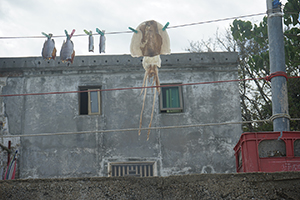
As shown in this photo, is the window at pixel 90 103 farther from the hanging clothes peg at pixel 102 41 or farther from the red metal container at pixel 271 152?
the red metal container at pixel 271 152

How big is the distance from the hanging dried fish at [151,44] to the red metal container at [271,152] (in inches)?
157

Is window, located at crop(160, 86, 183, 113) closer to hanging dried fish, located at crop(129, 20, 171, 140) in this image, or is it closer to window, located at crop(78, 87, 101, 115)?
→ window, located at crop(78, 87, 101, 115)

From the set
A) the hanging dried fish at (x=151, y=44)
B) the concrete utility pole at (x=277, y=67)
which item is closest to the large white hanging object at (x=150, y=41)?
the hanging dried fish at (x=151, y=44)

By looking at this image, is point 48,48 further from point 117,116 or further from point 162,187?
point 162,187

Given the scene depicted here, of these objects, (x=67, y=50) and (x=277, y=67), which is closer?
(x=277, y=67)

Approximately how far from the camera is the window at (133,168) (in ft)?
40.4

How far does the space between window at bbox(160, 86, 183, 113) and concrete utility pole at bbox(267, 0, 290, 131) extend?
643 cm

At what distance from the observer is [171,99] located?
515 inches

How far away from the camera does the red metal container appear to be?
5.41 m

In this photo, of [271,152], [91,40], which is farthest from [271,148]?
[91,40]

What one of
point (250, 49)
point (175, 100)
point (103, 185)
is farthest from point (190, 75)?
point (103, 185)

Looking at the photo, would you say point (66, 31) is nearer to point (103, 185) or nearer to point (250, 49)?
point (103, 185)

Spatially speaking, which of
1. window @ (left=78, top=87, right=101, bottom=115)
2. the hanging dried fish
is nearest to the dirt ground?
the hanging dried fish

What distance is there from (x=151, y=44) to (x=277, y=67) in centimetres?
327
